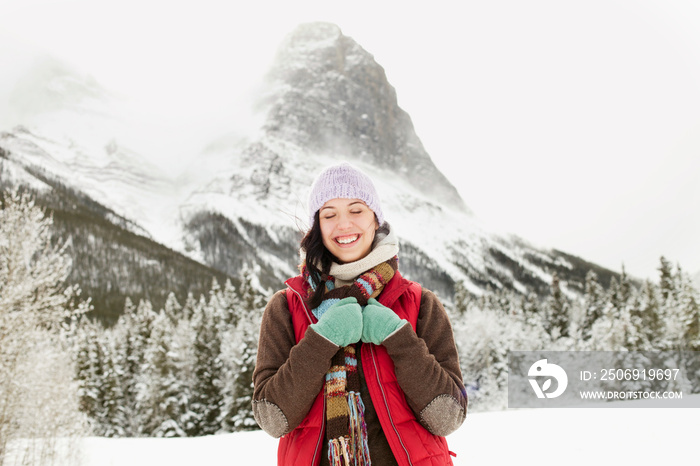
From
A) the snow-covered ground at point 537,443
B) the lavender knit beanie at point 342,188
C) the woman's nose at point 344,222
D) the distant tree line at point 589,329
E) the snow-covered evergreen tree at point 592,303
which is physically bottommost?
the snow-covered ground at point 537,443

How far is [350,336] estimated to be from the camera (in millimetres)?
2303

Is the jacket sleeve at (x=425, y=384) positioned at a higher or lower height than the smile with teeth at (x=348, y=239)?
lower

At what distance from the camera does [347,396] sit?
2.41m

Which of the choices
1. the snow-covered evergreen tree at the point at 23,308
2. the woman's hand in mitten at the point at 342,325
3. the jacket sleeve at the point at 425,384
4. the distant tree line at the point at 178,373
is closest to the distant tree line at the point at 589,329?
the distant tree line at the point at 178,373

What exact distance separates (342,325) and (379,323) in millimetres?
194

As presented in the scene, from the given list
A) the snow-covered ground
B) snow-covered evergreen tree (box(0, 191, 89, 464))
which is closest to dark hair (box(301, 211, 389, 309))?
the snow-covered ground

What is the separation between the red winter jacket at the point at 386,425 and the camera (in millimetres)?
2308

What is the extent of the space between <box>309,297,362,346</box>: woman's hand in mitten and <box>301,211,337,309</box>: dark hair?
237 mm

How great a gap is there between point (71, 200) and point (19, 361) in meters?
187

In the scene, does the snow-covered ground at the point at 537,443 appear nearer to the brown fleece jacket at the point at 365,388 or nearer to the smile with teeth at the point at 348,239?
the brown fleece jacket at the point at 365,388

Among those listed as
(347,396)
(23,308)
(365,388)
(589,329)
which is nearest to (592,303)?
(589,329)

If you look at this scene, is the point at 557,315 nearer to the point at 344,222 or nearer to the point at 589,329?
the point at 589,329

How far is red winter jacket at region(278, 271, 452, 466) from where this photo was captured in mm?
2308

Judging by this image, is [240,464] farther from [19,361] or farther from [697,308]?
[697,308]
